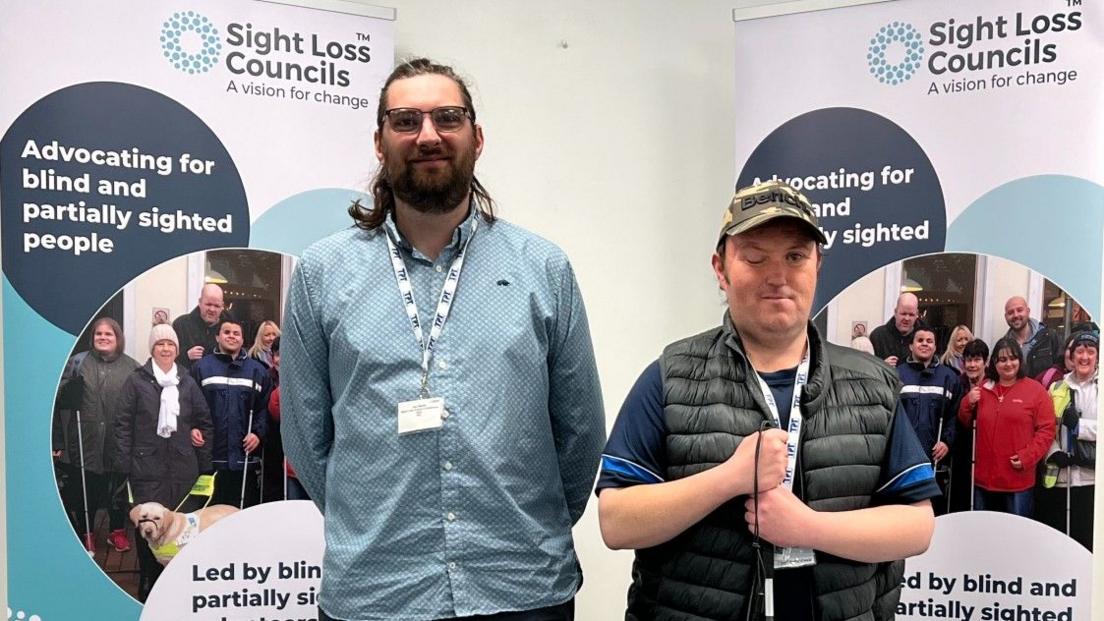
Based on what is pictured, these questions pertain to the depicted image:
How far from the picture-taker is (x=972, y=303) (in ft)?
9.21

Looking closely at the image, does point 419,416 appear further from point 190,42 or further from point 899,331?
point 899,331

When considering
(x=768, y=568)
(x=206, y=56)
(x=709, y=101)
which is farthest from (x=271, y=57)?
(x=768, y=568)

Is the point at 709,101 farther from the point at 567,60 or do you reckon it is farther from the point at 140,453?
the point at 140,453

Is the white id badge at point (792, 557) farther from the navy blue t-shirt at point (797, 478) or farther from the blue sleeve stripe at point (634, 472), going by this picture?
the blue sleeve stripe at point (634, 472)

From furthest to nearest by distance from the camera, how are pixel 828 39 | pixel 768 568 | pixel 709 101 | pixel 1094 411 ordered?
pixel 709 101, pixel 828 39, pixel 1094 411, pixel 768 568

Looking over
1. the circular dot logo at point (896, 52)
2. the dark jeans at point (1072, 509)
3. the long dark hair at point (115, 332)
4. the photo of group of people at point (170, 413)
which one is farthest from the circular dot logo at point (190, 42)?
the dark jeans at point (1072, 509)

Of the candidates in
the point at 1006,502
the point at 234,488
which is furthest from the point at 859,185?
the point at 234,488

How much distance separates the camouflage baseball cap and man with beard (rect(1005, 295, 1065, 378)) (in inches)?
57.1

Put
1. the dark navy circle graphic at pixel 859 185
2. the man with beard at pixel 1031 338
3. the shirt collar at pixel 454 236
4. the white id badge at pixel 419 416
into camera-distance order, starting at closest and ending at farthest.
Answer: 1. the white id badge at pixel 419 416
2. the shirt collar at pixel 454 236
3. the man with beard at pixel 1031 338
4. the dark navy circle graphic at pixel 859 185

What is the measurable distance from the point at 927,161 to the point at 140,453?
8.19 feet

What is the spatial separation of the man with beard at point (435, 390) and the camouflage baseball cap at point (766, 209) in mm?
440

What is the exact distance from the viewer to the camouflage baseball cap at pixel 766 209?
5.13 feet

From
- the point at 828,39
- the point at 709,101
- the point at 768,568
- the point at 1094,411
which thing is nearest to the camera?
the point at 768,568

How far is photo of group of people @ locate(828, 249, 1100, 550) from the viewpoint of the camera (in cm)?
272
